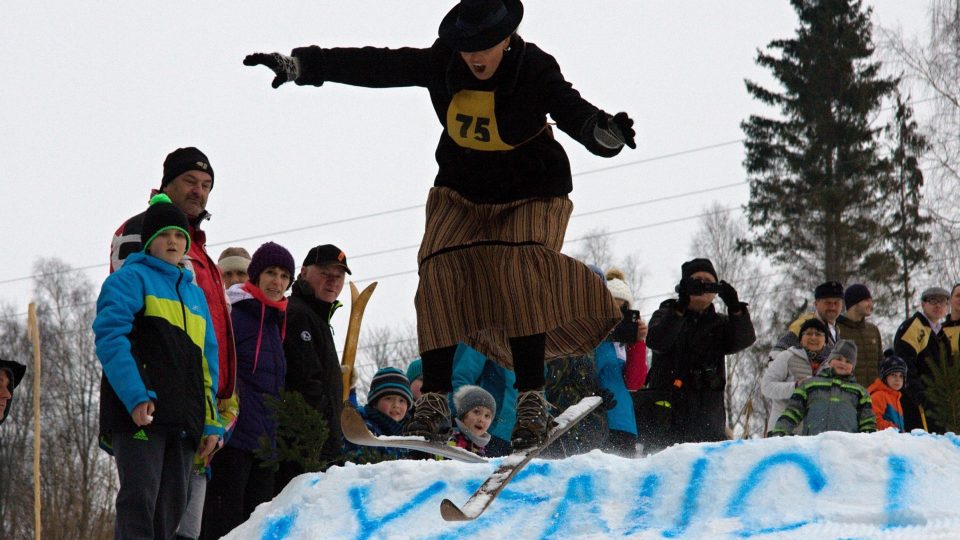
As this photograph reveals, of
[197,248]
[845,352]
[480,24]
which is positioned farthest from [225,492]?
[845,352]

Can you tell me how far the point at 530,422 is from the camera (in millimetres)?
5523

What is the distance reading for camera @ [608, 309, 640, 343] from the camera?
24.7 feet

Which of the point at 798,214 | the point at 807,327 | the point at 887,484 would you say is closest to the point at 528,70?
the point at 887,484

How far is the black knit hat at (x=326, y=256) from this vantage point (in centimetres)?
691

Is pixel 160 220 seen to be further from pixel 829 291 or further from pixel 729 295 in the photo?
pixel 829 291

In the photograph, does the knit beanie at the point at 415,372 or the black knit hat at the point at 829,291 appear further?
the knit beanie at the point at 415,372

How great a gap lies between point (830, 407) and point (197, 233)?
371 centimetres

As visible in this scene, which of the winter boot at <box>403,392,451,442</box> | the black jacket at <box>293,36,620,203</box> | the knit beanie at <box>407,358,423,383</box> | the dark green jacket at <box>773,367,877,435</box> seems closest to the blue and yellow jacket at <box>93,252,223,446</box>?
the winter boot at <box>403,392,451,442</box>

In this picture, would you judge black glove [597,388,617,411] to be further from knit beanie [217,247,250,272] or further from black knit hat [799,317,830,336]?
knit beanie [217,247,250,272]

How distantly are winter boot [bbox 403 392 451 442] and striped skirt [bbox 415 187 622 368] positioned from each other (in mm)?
246

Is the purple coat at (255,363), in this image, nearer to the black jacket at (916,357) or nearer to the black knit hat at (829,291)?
the black knit hat at (829,291)

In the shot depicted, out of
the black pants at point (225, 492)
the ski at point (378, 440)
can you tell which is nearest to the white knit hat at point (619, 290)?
the ski at point (378, 440)

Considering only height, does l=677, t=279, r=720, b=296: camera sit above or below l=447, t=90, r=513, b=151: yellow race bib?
below

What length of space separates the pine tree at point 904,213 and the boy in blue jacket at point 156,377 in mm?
19164
